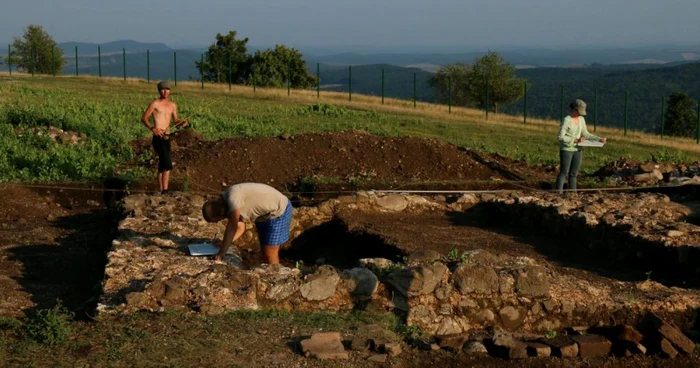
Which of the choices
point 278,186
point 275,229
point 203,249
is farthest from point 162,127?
point 275,229

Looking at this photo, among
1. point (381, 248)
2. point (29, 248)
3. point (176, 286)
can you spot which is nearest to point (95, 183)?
point (29, 248)

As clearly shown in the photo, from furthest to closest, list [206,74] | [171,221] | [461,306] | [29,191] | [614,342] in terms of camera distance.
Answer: [206,74] < [29,191] < [171,221] < [461,306] < [614,342]

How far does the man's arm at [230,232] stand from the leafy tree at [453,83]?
44404mm

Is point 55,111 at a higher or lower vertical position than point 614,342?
higher

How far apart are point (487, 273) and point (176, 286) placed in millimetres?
2964

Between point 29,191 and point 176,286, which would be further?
point 29,191

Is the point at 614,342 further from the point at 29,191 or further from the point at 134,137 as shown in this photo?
the point at 134,137

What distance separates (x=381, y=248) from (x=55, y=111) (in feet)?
42.9

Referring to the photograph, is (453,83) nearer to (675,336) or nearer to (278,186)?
(278,186)

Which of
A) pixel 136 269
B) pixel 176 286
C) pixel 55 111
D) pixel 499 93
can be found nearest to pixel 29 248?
pixel 136 269

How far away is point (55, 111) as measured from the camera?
22156mm

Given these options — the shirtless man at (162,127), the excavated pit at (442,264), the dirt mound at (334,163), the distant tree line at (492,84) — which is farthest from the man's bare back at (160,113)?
the distant tree line at (492,84)

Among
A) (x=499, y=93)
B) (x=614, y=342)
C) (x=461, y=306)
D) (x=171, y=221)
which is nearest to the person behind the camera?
(x=614, y=342)

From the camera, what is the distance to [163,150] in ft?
44.7
